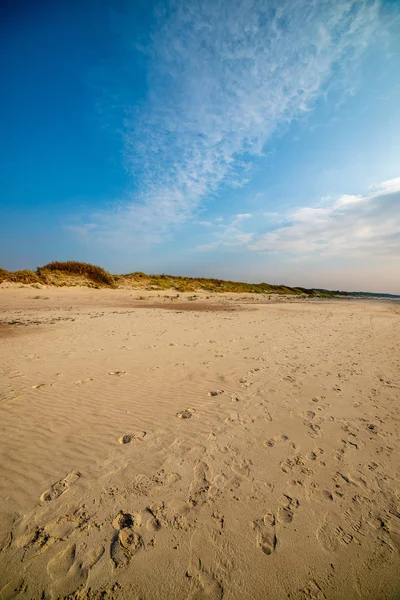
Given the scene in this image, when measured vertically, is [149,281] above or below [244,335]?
above

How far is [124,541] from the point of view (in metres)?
1.98

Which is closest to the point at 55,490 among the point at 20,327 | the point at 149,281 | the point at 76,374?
the point at 76,374

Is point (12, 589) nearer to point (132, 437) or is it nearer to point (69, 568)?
point (69, 568)

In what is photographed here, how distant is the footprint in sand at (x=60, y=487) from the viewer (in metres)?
2.38

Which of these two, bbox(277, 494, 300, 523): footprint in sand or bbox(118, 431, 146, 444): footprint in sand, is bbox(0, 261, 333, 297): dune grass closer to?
bbox(118, 431, 146, 444): footprint in sand

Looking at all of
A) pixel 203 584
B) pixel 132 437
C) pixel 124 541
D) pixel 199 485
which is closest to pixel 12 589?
pixel 124 541

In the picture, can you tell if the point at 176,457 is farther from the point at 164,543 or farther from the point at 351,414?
the point at 351,414

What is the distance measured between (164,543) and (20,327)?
10.4m

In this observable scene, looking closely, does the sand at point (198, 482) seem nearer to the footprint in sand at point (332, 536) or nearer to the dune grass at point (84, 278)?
the footprint in sand at point (332, 536)

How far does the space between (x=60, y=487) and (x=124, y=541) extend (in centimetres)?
95

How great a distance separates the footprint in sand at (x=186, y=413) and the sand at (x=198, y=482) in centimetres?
2

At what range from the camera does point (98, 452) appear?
300cm

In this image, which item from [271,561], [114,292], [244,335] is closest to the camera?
[271,561]

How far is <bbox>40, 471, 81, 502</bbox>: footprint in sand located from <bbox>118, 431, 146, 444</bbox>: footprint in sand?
0.65m
